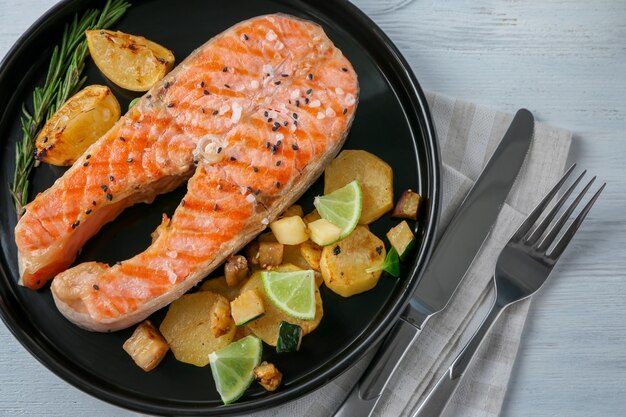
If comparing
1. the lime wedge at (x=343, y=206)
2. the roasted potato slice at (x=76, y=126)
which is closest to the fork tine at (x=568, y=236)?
the lime wedge at (x=343, y=206)

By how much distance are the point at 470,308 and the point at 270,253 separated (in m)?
1.19

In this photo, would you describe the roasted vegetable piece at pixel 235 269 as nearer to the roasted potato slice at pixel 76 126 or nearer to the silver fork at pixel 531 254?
the roasted potato slice at pixel 76 126

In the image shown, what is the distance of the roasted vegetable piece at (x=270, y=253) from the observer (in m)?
3.21

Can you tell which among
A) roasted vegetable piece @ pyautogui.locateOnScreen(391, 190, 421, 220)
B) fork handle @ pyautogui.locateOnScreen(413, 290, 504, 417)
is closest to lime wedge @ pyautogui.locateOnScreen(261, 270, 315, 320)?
roasted vegetable piece @ pyautogui.locateOnScreen(391, 190, 421, 220)

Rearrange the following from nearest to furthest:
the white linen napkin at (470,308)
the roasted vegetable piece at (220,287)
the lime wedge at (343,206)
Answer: the lime wedge at (343,206)
the roasted vegetable piece at (220,287)
the white linen napkin at (470,308)

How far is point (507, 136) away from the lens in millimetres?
3564

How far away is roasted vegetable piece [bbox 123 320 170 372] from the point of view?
3.14 meters

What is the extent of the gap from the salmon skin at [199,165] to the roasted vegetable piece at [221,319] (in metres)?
0.18

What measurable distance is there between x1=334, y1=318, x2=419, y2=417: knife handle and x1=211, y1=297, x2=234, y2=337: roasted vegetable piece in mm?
776

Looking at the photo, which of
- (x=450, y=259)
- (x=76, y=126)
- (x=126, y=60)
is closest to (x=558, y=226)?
(x=450, y=259)

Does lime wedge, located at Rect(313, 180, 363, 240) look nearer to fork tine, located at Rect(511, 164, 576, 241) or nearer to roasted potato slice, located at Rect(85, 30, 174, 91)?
fork tine, located at Rect(511, 164, 576, 241)

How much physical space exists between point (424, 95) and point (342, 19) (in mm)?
639

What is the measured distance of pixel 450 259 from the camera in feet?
11.2

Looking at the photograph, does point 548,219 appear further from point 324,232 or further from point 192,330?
point 192,330
